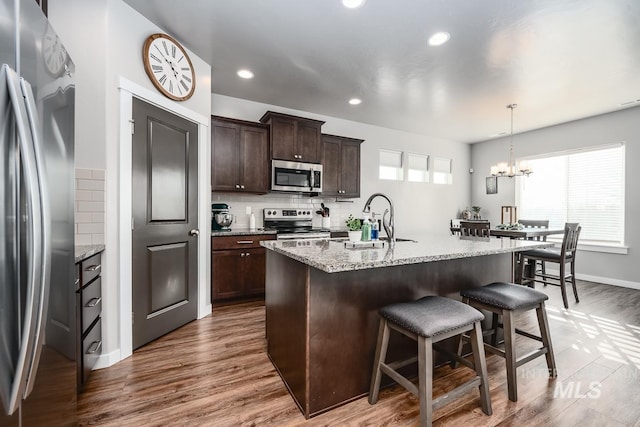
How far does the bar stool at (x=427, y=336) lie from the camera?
4.41ft

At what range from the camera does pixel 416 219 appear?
580 cm

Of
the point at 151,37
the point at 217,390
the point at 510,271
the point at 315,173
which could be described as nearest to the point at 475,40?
the point at 510,271

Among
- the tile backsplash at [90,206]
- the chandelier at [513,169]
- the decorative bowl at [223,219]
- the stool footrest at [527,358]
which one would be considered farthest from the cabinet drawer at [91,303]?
the chandelier at [513,169]

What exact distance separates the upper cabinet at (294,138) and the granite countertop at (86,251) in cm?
231

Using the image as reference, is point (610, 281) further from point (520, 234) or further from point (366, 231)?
point (366, 231)

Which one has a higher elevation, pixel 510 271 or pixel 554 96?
pixel 554 96

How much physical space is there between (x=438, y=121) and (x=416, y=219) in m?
1.93

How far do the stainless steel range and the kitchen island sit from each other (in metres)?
1.91

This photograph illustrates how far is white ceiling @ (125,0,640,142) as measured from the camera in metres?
2.21

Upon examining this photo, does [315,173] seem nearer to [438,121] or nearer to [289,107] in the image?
[289,107]

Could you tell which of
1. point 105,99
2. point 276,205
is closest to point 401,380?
point 105,99

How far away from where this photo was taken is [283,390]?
69.4 inches

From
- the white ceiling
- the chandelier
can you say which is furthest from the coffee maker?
the chandelier
